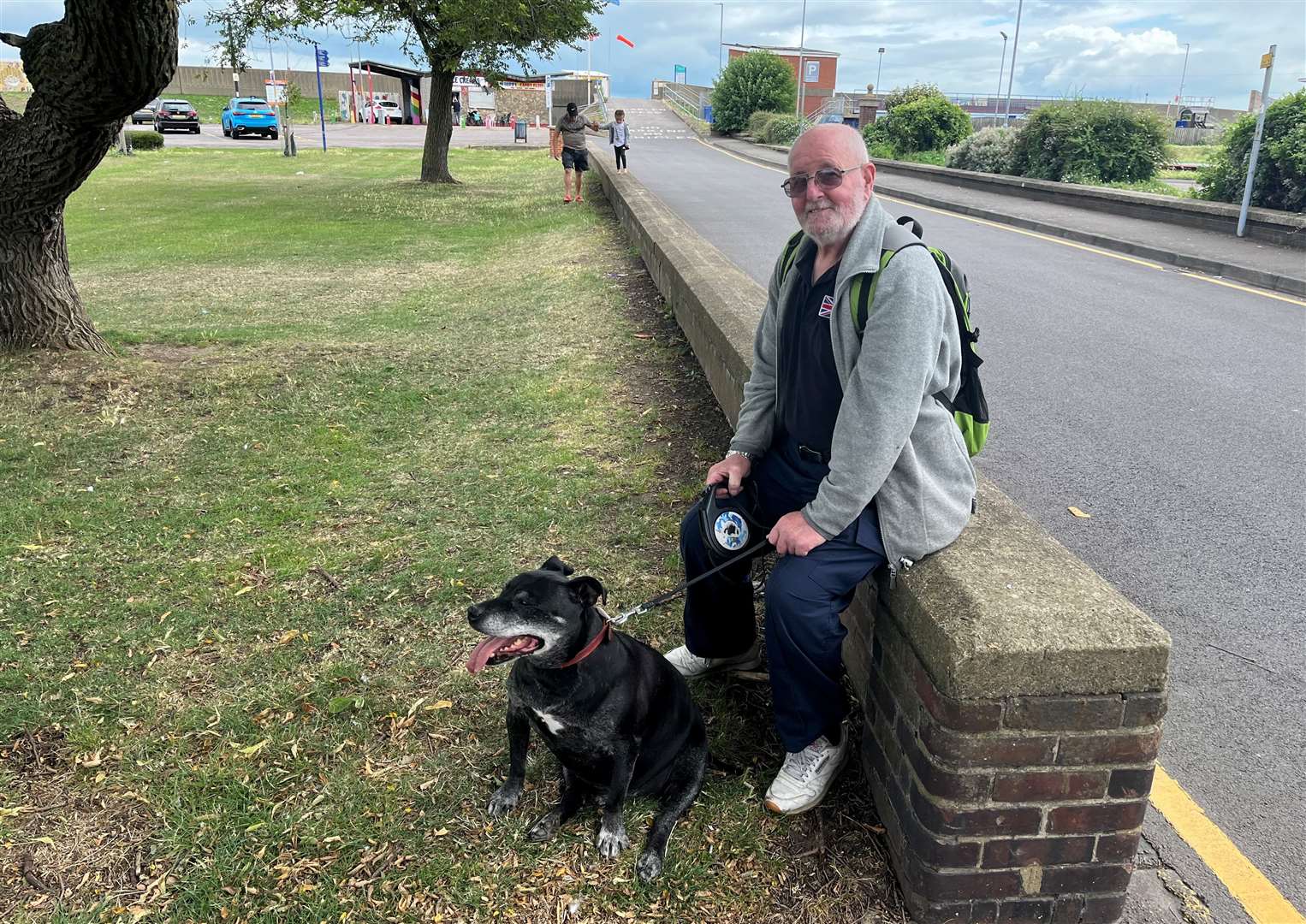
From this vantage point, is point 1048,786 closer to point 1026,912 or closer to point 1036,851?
point 1036,851

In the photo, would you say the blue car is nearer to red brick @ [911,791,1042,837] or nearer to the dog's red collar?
the dog's red collar

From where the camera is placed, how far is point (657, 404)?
6.37 m

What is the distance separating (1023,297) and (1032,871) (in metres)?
8.56

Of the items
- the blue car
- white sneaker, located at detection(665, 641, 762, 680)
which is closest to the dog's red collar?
white sneaker, located at detection(665, 641, 762, 680)

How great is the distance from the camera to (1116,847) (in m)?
2.26

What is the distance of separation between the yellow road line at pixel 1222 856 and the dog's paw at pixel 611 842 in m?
1.57

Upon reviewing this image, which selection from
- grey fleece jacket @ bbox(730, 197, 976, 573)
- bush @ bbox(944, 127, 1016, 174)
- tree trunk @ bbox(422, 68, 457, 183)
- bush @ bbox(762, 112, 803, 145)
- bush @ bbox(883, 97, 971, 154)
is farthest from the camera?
bush @ bbox(762, 112, 803, 145)

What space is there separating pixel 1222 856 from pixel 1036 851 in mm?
732

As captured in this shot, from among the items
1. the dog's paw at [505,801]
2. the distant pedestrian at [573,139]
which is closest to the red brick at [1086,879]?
the dog's paw at [505,801]

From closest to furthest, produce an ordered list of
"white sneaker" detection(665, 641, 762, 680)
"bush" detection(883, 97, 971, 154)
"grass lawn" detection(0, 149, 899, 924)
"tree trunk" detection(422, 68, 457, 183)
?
"grass lawn" detection(0, 149, 899, 924)
"white sneaker" detection(665, 641, 762, 680)
"tree trunk" detection(422, 68, 457, 183)
"bush" detection(883, 97, 971, 154)

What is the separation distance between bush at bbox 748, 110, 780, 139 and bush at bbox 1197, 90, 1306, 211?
87.8 ft

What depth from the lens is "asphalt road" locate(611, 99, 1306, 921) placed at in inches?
116

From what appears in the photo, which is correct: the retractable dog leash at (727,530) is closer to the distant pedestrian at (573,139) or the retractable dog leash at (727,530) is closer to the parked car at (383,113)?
the distant pedestrian at (573,139)

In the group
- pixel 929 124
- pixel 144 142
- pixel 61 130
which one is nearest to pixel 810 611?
pixel 61 130
